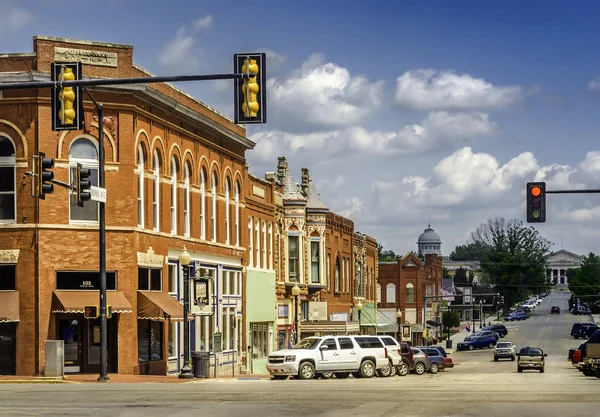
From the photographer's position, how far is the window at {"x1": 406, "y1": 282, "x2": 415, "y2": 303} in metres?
126

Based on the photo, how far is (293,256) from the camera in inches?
2854

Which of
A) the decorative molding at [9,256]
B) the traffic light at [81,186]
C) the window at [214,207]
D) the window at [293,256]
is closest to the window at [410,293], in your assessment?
the window at [293,256]

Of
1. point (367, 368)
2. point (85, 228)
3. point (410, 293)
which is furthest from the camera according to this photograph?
point (410, 293)

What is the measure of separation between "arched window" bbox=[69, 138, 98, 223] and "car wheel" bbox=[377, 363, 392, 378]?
42.2ft

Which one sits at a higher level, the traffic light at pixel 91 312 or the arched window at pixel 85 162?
the arched window at pixel 85 162

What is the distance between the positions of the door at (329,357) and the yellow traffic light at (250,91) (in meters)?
22.9

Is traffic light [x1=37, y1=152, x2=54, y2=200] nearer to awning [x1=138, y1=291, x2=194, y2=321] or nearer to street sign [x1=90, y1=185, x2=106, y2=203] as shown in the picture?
street sign [x1=90, y1=185, x2=106, y2=203]

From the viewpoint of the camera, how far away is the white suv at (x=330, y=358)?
43.2 meters

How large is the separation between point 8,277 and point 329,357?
12378 mm

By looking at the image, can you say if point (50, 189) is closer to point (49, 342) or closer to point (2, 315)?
point (49, 342)

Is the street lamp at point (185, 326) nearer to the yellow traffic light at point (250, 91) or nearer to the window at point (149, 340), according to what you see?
the window at point (149, 340)

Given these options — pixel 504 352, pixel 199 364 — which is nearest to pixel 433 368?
pixel 199 364

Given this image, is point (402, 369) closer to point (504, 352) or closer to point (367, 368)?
point (367, 368)

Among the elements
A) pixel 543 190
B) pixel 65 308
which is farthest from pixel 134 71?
pixel 543 190
